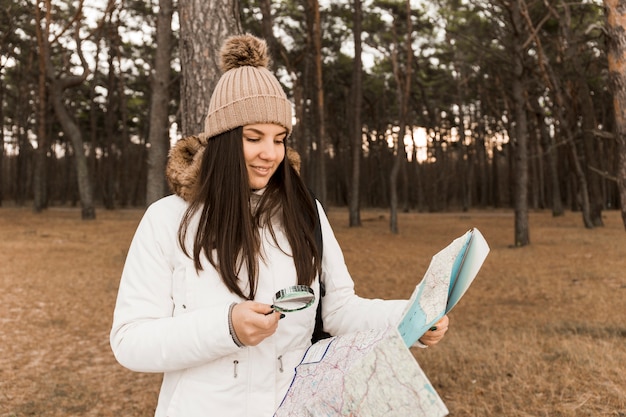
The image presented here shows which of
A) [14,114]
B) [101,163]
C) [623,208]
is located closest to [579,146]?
[623,208]

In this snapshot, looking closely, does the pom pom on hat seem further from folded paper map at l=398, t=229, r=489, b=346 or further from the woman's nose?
folded paper map at l=398, t=229, r=489, b=346

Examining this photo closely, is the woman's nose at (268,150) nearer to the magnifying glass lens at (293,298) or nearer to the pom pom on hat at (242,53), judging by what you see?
the pom pom on hat at (242,53)

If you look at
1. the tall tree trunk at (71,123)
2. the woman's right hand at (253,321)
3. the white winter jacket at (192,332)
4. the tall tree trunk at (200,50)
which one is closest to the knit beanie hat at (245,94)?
the white winter jacket at (192,332)

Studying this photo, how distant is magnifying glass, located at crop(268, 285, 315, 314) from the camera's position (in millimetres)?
1345

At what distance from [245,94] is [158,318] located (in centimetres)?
71

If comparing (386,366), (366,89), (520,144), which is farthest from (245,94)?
(366,89)

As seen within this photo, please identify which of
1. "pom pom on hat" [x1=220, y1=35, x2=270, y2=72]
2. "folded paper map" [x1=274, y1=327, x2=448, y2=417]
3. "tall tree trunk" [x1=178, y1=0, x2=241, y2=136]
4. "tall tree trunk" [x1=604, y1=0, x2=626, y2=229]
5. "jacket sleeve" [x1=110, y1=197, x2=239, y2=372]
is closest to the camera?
"folded paper map" [x1=274, y1=327, x2=448, y2=417]

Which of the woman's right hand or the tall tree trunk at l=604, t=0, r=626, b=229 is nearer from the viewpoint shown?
the woman's right hand

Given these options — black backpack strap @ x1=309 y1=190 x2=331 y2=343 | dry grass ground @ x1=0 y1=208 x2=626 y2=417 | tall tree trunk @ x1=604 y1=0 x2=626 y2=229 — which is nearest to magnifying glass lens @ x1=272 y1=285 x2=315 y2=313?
black backpack strap @ x1=309 y1=190 x2=331 y2=343

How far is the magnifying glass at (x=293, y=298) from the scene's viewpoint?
4.41 ft

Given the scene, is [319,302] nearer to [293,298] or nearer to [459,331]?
[293,298]

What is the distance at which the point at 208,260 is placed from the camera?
5.49ft

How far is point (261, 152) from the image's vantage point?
1776 millimetres

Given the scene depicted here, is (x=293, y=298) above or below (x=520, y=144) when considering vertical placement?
below
